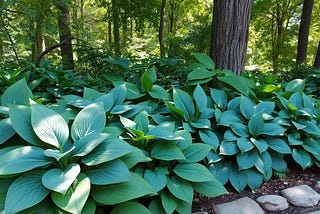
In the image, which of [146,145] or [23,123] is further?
[146,145]

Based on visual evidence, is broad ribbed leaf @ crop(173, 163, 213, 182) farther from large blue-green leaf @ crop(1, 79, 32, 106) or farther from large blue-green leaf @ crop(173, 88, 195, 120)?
large blue-green leaf @ crop(1, 79, 32, 106)

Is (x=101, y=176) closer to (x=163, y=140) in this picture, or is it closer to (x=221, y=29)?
(x=163, y=140)

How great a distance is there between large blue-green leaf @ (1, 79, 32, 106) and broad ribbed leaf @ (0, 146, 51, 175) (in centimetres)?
47

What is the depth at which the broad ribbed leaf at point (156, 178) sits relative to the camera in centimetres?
148

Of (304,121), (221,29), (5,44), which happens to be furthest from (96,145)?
(5,44)

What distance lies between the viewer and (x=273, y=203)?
1.71m

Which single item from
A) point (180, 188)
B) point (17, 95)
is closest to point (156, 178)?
point (180, 188)

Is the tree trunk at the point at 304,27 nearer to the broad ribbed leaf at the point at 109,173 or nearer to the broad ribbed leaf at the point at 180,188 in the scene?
the broad ribbed leaf at the point at 180,188

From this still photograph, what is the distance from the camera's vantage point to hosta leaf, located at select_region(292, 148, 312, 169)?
199cm

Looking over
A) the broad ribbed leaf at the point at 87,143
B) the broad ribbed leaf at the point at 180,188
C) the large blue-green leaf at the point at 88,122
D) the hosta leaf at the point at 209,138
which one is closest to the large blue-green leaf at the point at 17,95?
the large blue-green leaf at the point at 88,122

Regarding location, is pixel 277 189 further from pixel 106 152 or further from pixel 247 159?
pixel 106 152

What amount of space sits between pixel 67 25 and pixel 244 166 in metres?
4.39

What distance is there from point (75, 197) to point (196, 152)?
2.65ft

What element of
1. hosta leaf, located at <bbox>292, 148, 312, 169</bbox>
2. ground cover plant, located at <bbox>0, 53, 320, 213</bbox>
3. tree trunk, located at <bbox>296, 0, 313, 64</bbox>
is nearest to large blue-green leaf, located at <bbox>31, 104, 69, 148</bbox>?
ground cover plant, located at <bbox>0, 53, 320, 213</bbox>
